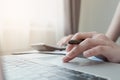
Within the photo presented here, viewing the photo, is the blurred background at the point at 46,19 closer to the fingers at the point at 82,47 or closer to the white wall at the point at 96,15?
the white wall at the point at 96,15

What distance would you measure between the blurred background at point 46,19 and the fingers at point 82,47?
1321 mm

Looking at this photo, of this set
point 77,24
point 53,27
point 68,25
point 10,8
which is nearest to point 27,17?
point 10,8

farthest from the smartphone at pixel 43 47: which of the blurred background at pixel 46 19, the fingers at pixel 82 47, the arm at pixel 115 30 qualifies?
the blurred background at pixel 46 19

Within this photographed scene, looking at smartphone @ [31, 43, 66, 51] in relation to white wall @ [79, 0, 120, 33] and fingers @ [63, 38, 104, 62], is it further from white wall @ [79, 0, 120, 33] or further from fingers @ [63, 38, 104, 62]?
white wall @ [79, 0, 120, 33]

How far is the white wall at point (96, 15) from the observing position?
7.61ft

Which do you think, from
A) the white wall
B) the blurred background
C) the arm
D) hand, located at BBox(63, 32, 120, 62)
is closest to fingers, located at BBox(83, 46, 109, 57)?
hand, located at BBox(63, 32, 120, 62)

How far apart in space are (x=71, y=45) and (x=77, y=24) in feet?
6.00

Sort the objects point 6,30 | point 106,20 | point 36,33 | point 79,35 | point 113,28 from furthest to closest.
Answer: point 106,20 → point 36,33 → point 6,30 → point 113,28 → point 79,35

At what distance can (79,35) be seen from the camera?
0.75 meters

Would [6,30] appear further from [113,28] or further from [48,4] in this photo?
A: [113,28]

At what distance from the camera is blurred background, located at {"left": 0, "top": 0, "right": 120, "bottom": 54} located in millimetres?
1949

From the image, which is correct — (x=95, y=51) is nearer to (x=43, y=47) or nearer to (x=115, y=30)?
(x=43, y=47)

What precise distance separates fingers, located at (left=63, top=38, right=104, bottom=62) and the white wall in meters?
1.67

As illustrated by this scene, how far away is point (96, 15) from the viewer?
8.18ft
